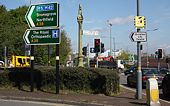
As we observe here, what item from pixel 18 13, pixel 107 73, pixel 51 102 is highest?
pixel 18 13

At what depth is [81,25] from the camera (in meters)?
24.1

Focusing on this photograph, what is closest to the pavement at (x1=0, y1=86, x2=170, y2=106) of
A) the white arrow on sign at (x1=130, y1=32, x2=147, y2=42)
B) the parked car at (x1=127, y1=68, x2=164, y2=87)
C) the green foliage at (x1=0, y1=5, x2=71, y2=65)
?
the white arrow on sign at (x1=130, y1=32, x2=147, y2=42)

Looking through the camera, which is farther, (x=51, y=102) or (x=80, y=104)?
(x=51, y=102)

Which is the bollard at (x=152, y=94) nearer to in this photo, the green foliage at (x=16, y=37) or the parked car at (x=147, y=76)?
the parked car at (x=147, y=76)

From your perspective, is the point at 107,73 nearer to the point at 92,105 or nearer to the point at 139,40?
the point at 139,40

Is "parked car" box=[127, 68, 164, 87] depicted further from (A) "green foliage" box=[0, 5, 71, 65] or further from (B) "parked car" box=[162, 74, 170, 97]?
(A) "green foliage" box=[0, 5, 71, 65]

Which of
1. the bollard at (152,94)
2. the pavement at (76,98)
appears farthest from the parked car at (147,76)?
the bollard at (152,94)

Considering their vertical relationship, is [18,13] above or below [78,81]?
above

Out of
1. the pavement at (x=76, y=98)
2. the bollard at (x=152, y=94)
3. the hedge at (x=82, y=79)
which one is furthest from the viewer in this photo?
the hedge at (x=82, y=79)

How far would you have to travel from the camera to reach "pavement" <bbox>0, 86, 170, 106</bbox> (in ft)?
53.9

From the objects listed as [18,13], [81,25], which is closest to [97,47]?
[81,25]

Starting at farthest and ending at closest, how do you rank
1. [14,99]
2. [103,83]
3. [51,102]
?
[103,83]
[14,99]
[51,102]

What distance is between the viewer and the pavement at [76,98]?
16.4 meters

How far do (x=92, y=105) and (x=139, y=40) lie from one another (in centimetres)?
384
